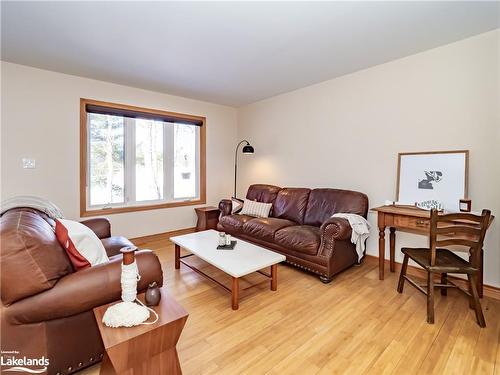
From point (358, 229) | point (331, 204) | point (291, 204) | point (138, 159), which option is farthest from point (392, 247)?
point (138, 159)

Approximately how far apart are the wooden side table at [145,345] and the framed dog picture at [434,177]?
2.72 m

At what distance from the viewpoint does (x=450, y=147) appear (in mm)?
2561

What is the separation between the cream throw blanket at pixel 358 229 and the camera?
2.76 meters

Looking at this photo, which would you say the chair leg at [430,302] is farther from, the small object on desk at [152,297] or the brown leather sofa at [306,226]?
the small object on desk at [152,297]

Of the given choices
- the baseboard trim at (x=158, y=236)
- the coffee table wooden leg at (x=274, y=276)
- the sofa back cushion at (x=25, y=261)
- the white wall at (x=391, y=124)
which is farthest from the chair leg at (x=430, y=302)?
the baseboard trim at (x=158, y=236)

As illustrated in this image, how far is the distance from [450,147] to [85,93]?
4.61 meters

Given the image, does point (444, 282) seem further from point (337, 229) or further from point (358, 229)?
point (337, 229)

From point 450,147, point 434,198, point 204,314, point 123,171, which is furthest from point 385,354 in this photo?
point 123,171

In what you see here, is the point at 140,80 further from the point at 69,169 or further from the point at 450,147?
the point at 450,147

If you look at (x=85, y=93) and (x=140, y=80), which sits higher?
A: (x=140, y=80)

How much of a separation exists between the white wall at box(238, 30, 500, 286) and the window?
1.46m

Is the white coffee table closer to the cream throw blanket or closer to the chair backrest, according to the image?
the cream throw blanket

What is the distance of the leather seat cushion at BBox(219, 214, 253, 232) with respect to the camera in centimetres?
356

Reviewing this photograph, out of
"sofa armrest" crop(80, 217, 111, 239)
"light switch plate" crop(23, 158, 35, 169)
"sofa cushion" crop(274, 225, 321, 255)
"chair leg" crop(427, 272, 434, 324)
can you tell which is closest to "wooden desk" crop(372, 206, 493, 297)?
"chair leg" crop(427, 272, 434, 324)
